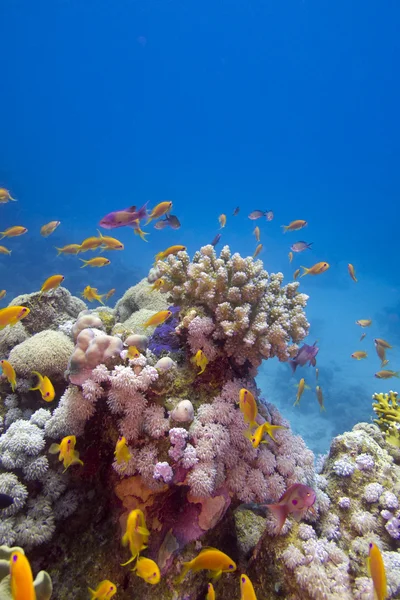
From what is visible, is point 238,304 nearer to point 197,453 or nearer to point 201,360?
point 201,360

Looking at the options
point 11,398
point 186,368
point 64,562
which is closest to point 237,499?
point 186,368

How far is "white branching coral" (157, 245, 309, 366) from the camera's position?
344 cm

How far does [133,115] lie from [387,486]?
176 metres

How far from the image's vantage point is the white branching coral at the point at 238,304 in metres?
3.44

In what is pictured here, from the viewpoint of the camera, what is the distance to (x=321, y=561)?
2.91 metres

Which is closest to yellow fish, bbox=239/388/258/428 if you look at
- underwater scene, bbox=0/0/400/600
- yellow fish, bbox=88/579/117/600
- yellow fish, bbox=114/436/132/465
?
underwater scene, bbox=0/0/400/600

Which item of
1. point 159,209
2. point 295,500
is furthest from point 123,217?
point 295,500

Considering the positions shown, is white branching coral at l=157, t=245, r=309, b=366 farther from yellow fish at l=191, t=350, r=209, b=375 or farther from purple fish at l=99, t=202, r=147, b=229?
purple fish at l=99, t=202, r=147, b=229

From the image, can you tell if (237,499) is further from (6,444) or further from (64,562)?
(6,444)

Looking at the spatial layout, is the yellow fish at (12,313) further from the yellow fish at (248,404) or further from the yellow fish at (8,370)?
the yellow fish at (248,404)

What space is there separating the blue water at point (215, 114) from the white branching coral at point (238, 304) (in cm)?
7156

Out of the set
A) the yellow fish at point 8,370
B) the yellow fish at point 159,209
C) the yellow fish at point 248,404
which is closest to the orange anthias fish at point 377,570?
the yellow fish at point 248,404

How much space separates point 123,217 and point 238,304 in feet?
7.79

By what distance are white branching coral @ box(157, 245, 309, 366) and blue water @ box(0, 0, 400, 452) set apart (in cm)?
7156
